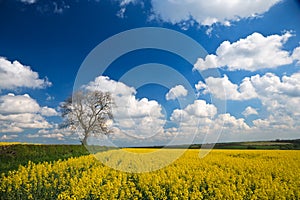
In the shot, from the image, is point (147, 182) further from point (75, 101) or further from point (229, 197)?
point (75, 101)

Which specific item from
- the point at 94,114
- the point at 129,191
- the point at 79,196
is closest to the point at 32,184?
the point at 79,196

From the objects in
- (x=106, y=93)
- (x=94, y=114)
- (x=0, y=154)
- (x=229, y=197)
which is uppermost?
(x=106, y=93)

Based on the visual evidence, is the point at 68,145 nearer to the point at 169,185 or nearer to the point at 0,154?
the point at 0,154

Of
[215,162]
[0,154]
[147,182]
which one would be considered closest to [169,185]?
[147,182]

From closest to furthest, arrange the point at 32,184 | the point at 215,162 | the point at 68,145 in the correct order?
1. the point at 32,184
2. the point at 215,162
3. the point at 68,145

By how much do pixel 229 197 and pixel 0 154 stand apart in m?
13.5

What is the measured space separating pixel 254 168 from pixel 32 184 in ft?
26.6

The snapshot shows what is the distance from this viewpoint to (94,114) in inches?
1371

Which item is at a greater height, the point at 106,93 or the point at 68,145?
the point at 106,93

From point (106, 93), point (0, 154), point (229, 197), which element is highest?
point (106, 93)

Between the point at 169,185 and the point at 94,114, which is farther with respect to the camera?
the point at 94,114

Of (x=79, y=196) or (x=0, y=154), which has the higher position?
(x=0, y=154)

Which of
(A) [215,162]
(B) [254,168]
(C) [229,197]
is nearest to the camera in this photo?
(C) [229,197]

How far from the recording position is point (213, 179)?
919cm
